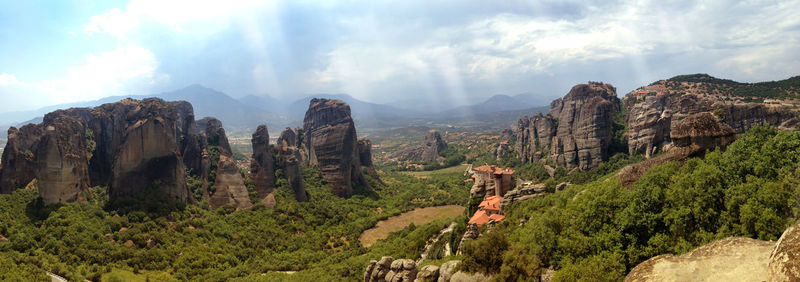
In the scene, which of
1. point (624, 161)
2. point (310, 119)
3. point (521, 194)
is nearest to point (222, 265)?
point (521, 194)

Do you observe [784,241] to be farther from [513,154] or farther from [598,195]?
[513,154]

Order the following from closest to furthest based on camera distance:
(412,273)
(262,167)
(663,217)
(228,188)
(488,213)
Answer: (663,217) < (412,273) < (488,213) < (228,188) < (262,167)

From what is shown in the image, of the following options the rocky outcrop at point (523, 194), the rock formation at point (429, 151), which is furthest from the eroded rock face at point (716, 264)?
the rock formation at point (429, 151)

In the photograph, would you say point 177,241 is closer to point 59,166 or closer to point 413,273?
point 59,166

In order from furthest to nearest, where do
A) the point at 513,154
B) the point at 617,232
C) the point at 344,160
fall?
the point at 513,154
the point at 344,160
the point at 617,232

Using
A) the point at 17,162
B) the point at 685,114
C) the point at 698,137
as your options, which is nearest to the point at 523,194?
the point at 698,137

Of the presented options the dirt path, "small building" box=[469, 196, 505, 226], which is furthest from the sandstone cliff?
the dirt path

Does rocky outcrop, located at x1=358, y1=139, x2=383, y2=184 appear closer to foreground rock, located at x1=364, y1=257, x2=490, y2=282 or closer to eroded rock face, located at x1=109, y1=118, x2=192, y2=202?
eroded rock face, located at x1=109, y1=118, x2=192, y2=202
